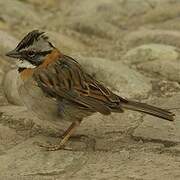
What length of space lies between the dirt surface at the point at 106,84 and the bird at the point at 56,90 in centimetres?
30

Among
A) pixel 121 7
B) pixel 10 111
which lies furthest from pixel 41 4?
pixel 10 111

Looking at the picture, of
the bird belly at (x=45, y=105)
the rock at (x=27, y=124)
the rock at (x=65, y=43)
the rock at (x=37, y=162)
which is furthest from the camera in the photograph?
the rock at (x=65, y=43)

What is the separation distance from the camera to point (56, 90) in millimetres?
5672

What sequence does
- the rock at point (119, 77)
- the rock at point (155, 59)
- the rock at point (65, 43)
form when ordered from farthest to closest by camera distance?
the rock at point (65, 43), the rock at point (155, 59), the rock at point (119, 77)

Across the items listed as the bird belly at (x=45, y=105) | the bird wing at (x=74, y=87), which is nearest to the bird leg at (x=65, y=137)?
the bird belly at (x=45, y=105)

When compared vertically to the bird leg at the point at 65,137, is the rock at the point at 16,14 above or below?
above

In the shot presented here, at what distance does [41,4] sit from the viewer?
9.91 meters

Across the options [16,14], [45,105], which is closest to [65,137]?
[45,105]

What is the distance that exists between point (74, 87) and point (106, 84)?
149 cm

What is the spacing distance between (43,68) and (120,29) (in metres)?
3.42

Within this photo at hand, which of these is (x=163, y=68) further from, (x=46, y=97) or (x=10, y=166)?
(x=10, y=166)

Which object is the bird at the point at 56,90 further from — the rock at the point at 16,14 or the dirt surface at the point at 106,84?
the rock at the point at 16,14

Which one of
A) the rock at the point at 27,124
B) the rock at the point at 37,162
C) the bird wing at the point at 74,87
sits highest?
the bird wing at the point at 74,87

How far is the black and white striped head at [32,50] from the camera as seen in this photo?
572 centimetres
